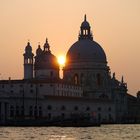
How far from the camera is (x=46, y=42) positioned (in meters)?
176

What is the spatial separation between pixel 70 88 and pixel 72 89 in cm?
120

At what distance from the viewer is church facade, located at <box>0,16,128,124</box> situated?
493 ft

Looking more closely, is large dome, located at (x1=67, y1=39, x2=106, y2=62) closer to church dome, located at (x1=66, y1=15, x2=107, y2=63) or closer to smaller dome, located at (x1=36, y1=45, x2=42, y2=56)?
church dome, located at (x1=66, y1=15, x2=107, y2=63)

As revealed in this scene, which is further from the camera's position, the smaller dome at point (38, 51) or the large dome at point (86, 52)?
the large dome at point (86, 52)

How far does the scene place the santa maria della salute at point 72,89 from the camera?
150 m

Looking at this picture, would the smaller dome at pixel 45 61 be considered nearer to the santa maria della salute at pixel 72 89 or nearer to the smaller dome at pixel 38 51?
the santa maria della salute at pixel 72 89

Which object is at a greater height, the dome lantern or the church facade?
the dome lantern

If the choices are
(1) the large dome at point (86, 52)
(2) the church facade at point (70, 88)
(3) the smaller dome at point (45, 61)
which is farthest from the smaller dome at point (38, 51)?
(1) the large dome at point (86, 52)

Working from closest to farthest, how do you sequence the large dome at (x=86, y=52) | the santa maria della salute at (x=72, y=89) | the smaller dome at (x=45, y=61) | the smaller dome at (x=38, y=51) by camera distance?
the santa maria della salute at (x=72, y=89)
the smaller dome at (x=45, y=61)
the smaller dome at (x=38, y=51)
the large dome at (x=86, y=52)

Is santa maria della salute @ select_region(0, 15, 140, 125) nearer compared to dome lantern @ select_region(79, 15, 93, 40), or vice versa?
santa maria della salute @ select_region(0, 15, 140, 125)

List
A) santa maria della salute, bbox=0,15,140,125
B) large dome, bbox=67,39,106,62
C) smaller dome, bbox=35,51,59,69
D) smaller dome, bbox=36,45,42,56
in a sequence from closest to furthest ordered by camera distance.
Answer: santa maria della salute, bbox=0,15,140,125
smaller dome, bbox=35,51,59,69
smaller dome, bbox=36,45,42,56
large dome, bbox=67,39,106,62

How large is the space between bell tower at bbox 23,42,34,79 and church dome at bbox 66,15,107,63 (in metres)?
9.08

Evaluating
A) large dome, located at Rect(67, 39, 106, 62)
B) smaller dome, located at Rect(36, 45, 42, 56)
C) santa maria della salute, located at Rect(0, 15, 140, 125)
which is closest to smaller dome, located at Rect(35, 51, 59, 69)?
santa maria della salute, located at Rect(0, 15, 140, 125)

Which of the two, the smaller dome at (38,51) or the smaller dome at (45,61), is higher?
the smaller dome at (38,51)
